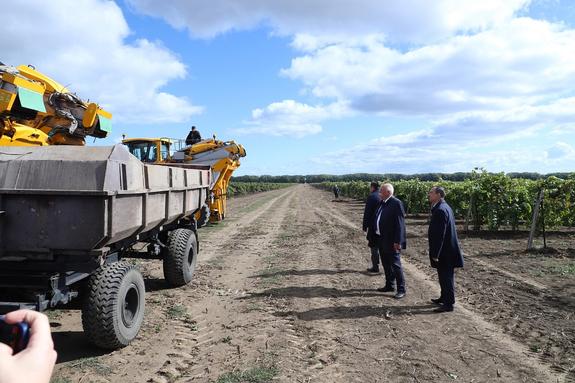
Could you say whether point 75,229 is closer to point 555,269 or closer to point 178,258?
point 178,258

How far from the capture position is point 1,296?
4.15m

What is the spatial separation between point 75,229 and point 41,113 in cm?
343

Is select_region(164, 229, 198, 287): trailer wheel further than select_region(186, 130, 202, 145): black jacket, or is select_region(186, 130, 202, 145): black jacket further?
select_region(186, 130, 202, 145): black jacket

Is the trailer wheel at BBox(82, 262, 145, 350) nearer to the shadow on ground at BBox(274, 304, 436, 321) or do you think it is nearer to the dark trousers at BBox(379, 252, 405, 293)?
the shadow on ground at BBox(274, 304, 436, 321)

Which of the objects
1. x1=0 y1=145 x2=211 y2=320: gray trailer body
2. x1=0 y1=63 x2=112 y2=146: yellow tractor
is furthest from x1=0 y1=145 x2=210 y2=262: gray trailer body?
x1=0 y1=63 x2=112 y2=146: yellow tractor

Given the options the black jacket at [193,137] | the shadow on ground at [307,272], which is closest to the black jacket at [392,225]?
the shadow on ground at [307,272]

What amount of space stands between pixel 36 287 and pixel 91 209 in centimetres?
95

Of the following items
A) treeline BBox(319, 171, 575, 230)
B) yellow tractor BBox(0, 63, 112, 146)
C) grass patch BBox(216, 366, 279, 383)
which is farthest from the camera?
treeline BBox(319, 171, 575, 230)

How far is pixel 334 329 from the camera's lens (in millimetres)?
5496

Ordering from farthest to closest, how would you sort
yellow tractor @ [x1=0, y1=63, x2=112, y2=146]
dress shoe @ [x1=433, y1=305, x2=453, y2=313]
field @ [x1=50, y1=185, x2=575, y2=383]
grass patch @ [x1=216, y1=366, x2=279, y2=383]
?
dress shoe @ [x1=433, y1=305, x2=453, y2=313], yellow tractor @ [x1=0, y1=63, x2=112, y2=146], field @ [x1=50, y1=185, x2=575, y2=383], grass patch @ [x1=216, y1=366, x2=279, y2=383]

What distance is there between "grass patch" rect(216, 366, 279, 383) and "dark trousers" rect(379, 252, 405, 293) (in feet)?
11.1

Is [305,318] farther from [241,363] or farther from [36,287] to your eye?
[36,287]

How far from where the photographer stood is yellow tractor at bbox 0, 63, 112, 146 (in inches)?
215

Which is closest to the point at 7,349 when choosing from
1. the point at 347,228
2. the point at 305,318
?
the point at 305,318
